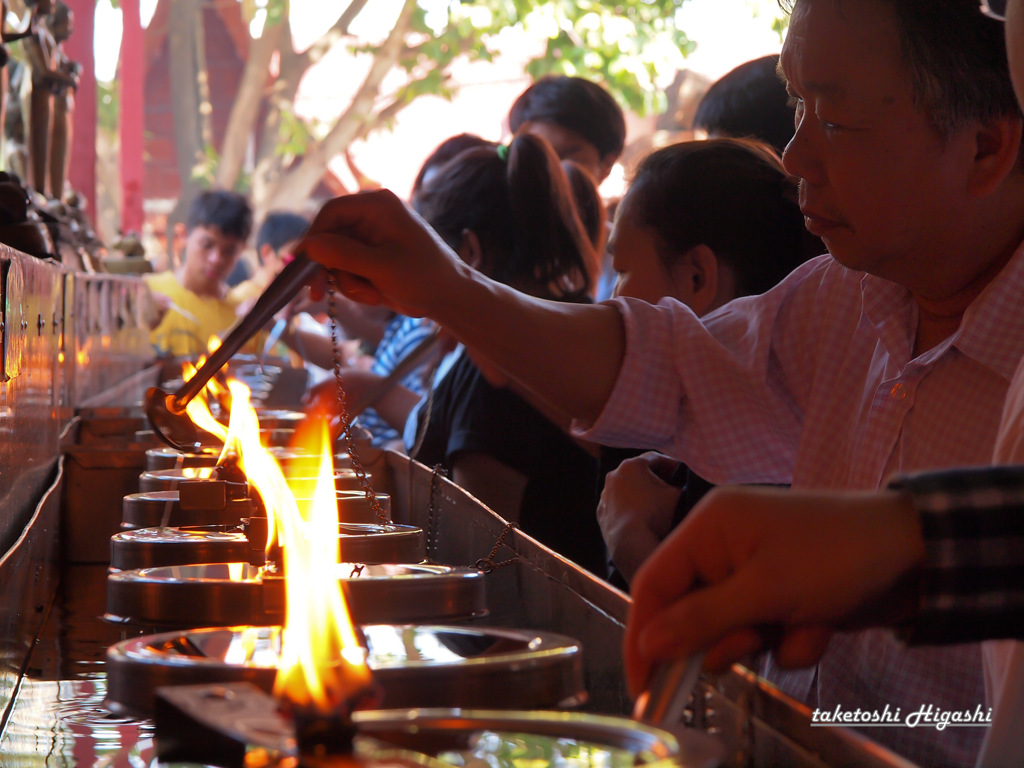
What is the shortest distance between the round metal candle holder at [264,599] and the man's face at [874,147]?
661 millimetres

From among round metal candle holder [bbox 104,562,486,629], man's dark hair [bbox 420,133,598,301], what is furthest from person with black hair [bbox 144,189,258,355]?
round metal candle holder [bbox 104,562,486,629]

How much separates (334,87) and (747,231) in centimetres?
1292

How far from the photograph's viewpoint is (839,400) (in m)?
1.50

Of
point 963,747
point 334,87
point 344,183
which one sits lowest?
point 963,747

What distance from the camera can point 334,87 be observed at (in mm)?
14406

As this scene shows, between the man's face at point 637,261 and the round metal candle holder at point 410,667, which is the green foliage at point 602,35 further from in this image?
the round metal candle holder at point 410,667

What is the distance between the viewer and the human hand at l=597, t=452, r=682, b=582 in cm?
183

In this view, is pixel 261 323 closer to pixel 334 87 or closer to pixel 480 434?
pixel 480 434

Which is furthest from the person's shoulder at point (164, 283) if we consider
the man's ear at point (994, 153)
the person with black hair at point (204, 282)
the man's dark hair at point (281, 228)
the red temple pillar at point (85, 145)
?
the man's ear at point (994, 153)

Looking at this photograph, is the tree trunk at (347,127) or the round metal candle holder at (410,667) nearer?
the round metal candle holder at (410,667)

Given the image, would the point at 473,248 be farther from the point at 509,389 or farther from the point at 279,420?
the point at 279,420

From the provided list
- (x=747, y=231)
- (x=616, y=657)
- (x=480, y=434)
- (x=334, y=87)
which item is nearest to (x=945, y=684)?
(x=616, y=657)

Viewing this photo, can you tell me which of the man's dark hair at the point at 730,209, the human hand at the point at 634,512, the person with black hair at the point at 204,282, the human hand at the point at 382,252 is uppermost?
the person with black hair at the point at 204,282

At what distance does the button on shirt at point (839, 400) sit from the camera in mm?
1278
